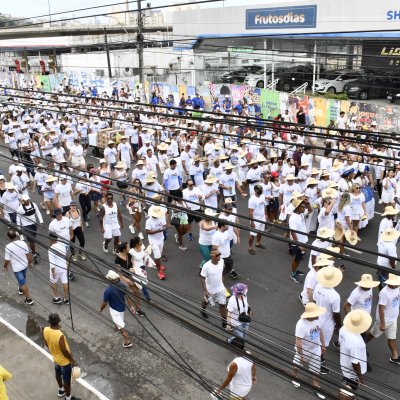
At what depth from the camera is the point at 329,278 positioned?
6.23 metres

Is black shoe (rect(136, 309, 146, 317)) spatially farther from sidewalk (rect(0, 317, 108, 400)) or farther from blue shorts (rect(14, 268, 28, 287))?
blue shorts (rect(14, 268, 28, 287))

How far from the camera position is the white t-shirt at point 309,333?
568cm

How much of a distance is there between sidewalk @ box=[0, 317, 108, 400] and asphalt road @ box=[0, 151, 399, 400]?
0.80 ft

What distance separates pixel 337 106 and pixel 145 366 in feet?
50.1

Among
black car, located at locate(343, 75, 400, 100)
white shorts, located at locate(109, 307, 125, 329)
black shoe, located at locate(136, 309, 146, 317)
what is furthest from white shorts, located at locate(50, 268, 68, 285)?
black car, located at locate(343, 75, 400, 100)

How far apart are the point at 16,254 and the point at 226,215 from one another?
374 centimetres

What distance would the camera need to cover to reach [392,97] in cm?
2361

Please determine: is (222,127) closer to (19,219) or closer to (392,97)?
(19,219)

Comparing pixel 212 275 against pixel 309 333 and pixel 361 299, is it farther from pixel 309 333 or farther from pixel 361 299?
pixel 361 299

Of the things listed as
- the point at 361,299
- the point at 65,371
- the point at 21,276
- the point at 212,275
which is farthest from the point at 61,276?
the point at 361,299

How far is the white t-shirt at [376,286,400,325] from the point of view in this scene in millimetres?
6195

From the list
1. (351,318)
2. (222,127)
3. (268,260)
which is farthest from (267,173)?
(351,318)

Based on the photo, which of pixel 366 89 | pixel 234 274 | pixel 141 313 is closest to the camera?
pixel 141 313

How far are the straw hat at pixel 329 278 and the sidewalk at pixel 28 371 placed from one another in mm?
3249
